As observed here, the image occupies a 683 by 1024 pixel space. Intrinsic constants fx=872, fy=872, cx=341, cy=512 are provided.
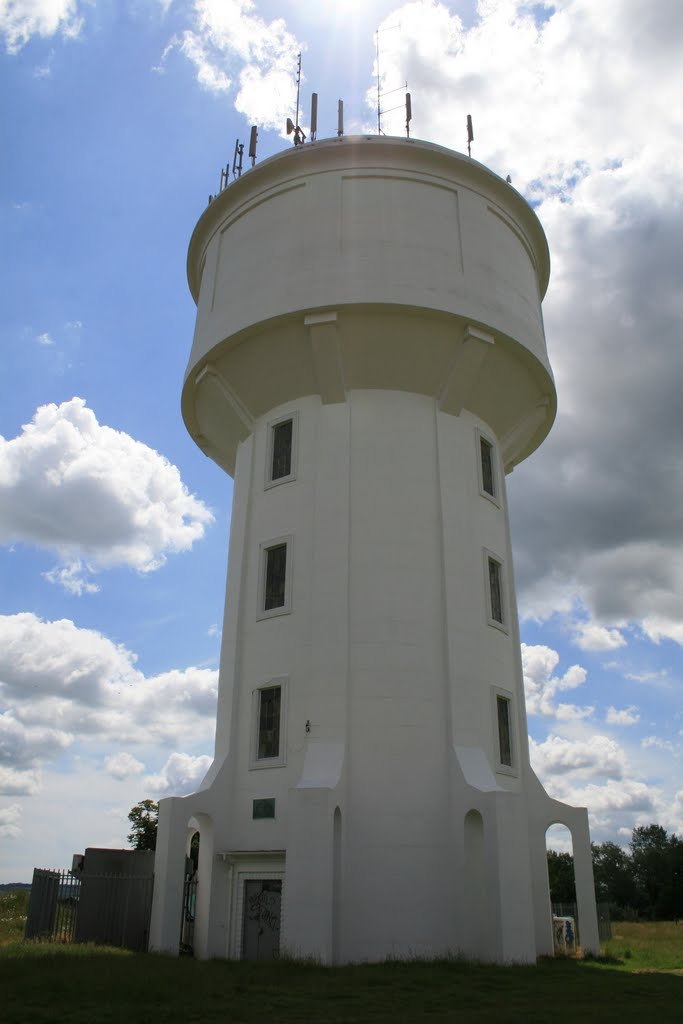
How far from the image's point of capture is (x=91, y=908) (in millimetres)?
18344

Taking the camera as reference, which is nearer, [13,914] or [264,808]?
[264,808]

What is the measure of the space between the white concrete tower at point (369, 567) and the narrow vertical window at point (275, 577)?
2.2 inches

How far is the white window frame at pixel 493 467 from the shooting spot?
20.9m

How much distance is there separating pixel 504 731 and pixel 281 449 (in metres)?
8.26

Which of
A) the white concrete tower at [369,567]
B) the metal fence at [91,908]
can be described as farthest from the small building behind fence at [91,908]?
the white concrete tower at [369,567]

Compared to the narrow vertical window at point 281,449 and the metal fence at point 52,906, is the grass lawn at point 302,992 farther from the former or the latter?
the narrow vertical window at point 281,449

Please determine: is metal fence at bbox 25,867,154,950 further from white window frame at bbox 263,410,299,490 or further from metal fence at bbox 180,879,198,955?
white window frame at bbox 263,410,299,490

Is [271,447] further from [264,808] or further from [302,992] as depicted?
[302,992]

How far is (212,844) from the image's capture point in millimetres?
17484

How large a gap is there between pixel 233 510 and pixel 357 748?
290 inches

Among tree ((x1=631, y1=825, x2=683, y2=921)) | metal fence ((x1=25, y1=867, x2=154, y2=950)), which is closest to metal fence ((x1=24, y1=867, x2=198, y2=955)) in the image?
metal fence ((x1=25, y1=867, x2=154, y2=950))

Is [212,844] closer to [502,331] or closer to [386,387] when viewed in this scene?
[386,387]

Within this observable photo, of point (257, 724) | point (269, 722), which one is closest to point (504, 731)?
point (269, 722)

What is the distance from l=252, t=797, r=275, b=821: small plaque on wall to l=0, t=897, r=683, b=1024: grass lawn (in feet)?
10.1
